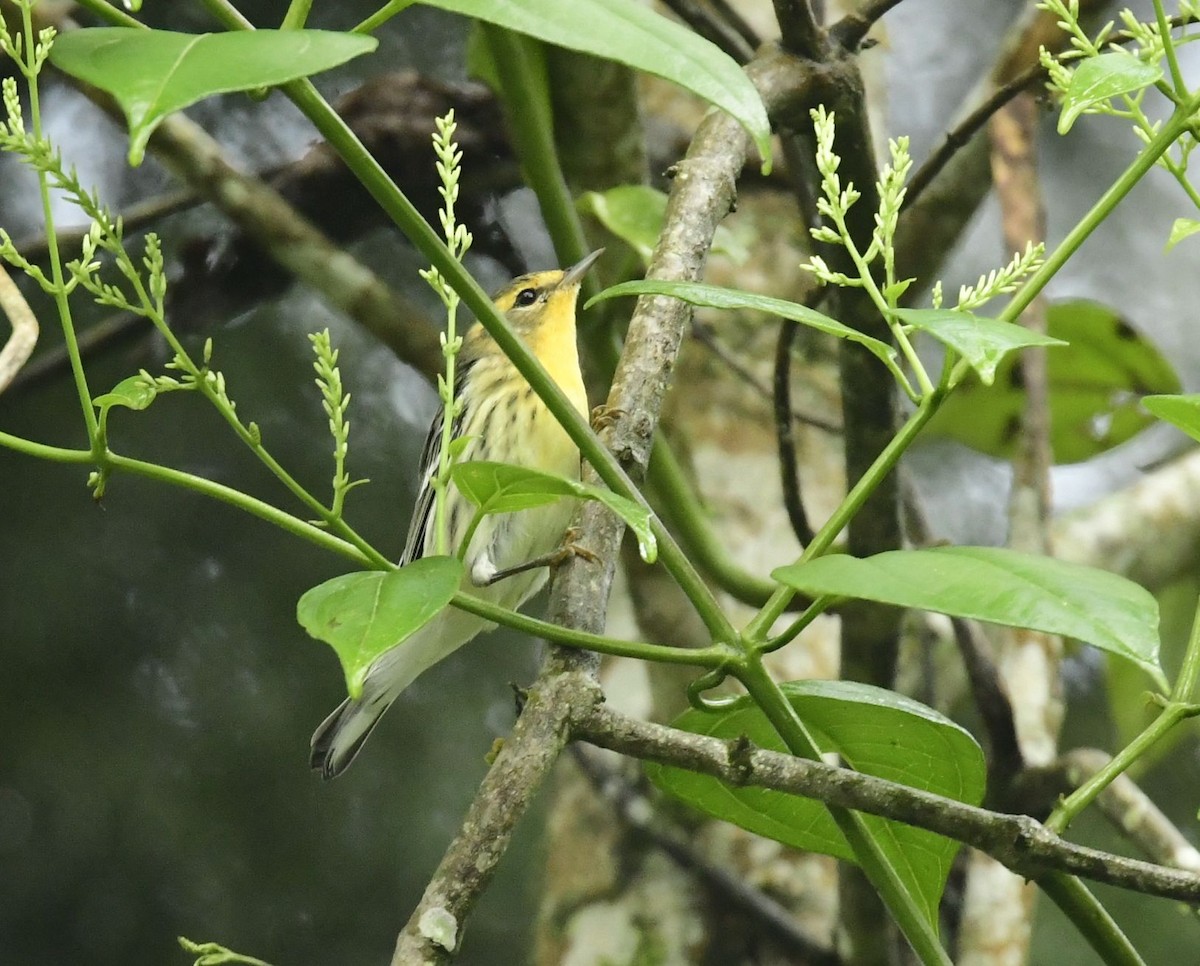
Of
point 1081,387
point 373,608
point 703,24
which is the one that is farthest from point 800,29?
point 1081,387

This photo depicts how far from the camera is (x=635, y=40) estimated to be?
778 mm

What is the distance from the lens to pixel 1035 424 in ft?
9.77

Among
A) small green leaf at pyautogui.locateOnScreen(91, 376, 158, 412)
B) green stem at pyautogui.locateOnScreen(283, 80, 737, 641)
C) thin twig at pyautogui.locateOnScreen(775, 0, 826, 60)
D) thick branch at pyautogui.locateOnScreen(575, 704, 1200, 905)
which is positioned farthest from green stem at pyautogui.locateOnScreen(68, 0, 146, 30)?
thin twig at pyautogui.locateOnScreen(775, 0, 826, 60)

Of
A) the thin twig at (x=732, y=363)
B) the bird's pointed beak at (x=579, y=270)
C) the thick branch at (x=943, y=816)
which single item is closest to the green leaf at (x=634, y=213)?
the bird's pointed beak at (x=579, y=270)

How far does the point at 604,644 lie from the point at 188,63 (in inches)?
19.5

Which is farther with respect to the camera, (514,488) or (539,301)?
(539,301)

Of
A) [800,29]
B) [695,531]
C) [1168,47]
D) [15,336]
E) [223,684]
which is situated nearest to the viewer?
[1168,47]

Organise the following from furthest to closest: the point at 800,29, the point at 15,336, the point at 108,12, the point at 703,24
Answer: the point at 703,24
the point at 800,29
the point at 15,336
the point at 108,12

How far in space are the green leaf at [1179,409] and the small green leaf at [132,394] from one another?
713 mm

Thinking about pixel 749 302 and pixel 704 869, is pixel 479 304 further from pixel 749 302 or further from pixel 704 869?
pixel 704 869

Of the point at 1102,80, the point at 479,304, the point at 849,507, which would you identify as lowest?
the point at 849,507

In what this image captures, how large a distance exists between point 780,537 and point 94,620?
5.63ft

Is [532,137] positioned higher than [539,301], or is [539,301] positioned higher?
[532,137]

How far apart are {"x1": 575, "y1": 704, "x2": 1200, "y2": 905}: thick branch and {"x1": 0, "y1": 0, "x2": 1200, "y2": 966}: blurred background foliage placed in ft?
7.37
